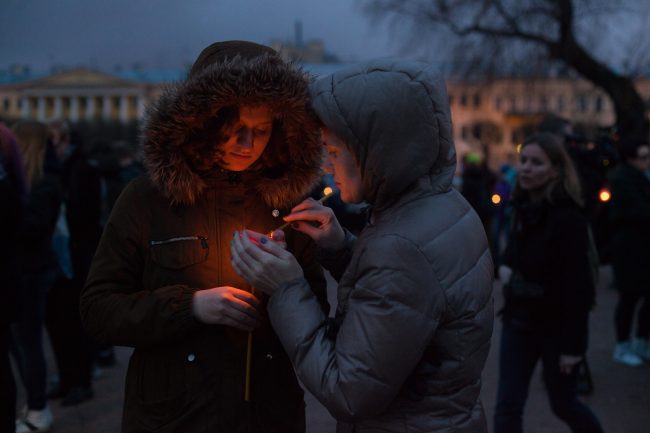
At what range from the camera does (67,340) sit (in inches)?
201

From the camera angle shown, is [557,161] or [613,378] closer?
[557,161]

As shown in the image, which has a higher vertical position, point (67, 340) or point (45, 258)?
point (45, 258)

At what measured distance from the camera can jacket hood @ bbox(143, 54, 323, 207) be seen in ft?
6.75

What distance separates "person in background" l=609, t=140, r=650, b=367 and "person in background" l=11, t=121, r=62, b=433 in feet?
15.5

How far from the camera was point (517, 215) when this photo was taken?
3.76 metres

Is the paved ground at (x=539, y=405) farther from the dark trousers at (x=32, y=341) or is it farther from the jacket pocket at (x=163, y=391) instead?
the jacket pocket at (x=163, y=391)

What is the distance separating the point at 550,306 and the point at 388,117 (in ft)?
7.05

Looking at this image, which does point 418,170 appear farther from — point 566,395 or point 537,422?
point 537,422

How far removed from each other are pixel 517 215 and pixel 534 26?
13838mm

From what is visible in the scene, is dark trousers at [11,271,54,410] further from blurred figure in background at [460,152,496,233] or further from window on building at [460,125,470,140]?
window on building at [460,125,470,140]

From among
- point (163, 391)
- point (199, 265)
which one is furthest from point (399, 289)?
point (163, 391)

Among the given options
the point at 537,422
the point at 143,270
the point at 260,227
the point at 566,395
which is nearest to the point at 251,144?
the point at 260,227

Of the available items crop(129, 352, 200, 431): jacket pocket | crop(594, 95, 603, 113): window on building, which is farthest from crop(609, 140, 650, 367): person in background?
crop(594, 95, 603, 113): window on building

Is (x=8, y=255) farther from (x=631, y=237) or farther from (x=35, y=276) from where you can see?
(x=631, y=237)
